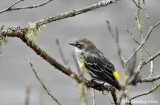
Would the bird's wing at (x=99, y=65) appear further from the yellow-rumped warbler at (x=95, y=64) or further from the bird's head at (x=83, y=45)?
the bird's head at (x=83, y=45)

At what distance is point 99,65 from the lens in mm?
6430

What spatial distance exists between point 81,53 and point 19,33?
2797 millimetres

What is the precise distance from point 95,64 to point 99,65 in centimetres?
7

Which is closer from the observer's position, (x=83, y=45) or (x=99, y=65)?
(x=99, y=65)

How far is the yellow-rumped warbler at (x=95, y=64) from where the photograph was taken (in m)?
6.10

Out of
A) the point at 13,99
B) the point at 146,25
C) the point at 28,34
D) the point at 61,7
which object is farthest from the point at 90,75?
the point at 61,7

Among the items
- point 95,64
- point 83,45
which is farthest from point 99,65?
point 83,45

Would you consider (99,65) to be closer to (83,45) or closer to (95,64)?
(95,64)

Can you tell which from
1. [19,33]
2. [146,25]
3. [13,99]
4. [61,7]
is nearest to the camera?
[19,33]

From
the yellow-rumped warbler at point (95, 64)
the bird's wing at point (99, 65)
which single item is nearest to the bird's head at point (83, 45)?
the yellow-rumped warbler at point (95, 64)

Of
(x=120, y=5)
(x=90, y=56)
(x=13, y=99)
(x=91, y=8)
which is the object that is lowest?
(x=13, y=99)

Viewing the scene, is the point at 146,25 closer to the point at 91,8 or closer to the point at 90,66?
the point at 90,66

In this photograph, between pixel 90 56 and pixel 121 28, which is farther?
pixel 121 28

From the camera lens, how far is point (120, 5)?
12820 millimetres
